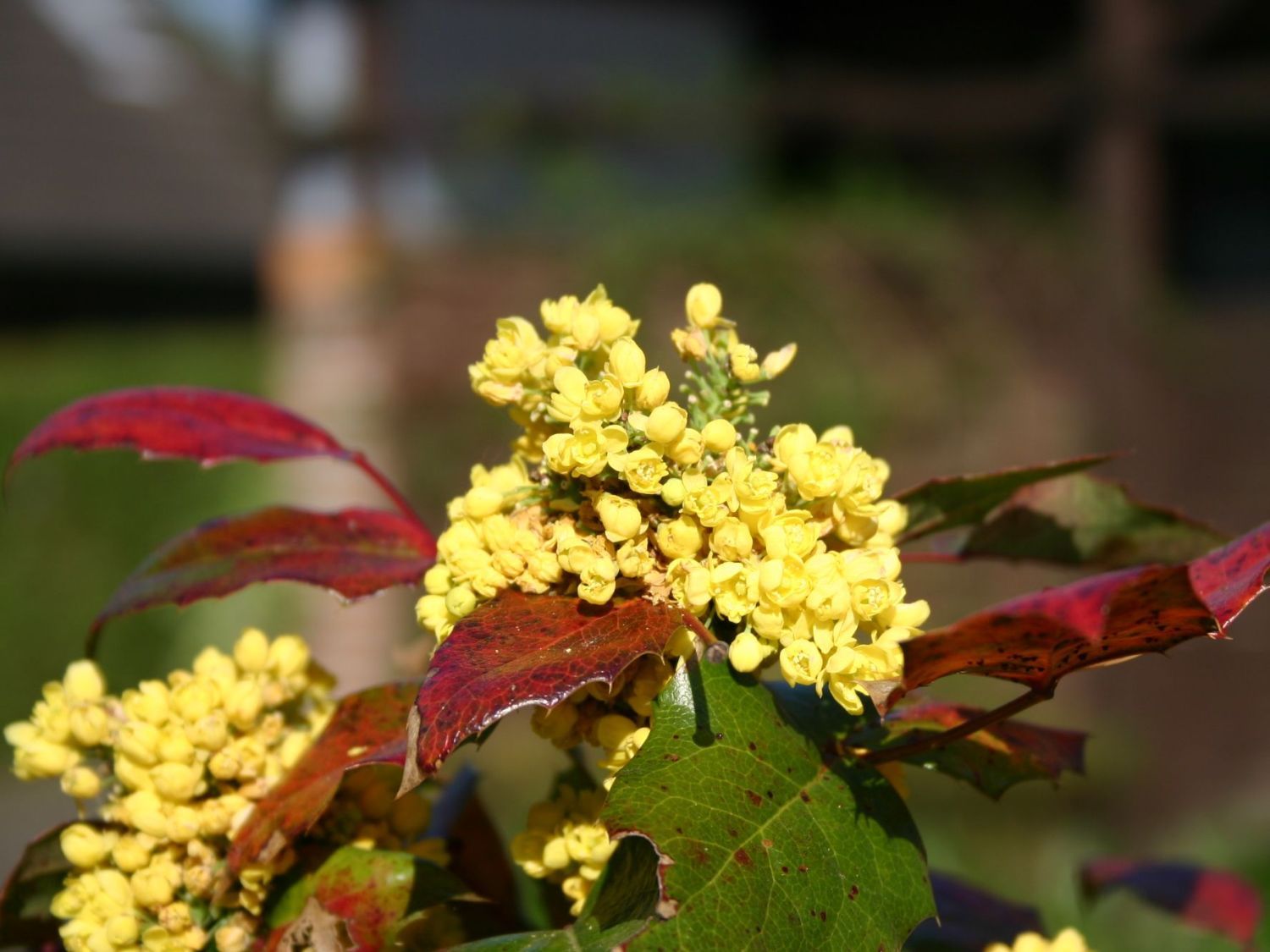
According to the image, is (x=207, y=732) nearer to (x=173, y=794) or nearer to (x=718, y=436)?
(x=173, y=794)

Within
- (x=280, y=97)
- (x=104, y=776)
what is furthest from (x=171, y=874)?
(x=280, y=97)

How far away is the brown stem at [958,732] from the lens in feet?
2.38

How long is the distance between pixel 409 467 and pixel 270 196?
7.42 meters

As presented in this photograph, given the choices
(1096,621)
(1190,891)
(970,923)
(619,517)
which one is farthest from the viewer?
(1190,891)

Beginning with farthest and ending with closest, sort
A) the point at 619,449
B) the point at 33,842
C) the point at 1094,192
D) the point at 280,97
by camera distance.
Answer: the point at 280,97 < the point at 1094,192 < the point at 33,842 < the point at 619,449

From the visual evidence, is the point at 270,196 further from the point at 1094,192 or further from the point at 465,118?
the point at 1094,192

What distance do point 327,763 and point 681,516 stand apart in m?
0.27

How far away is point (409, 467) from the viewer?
5609 millimetres

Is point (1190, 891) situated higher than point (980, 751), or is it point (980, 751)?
point (980, 751)

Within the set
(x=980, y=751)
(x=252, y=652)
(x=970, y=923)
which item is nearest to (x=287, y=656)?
(x=252, y=652)

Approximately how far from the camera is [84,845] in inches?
32.4

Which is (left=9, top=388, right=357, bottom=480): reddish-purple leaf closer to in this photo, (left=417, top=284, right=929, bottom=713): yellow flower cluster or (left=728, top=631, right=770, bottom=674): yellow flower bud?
(left=417, top=284, right=929, bottom=713): yellow flower cluster

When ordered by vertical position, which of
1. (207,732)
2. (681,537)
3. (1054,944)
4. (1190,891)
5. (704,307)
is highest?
(704,307)

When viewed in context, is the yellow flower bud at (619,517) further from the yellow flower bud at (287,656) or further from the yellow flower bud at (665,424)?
the yellow flower bud at (287,656)
